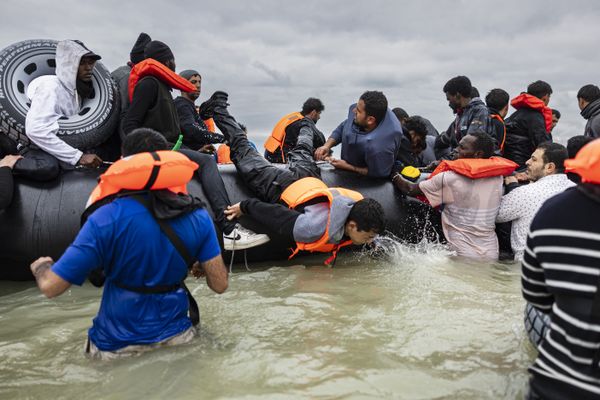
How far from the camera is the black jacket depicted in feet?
22.3

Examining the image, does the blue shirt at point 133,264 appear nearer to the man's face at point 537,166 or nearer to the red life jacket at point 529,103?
the man's face at point 537,166

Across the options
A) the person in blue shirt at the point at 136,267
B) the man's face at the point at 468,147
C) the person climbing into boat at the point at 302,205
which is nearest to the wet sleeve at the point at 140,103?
the person climbing into boat at the point at 302,205

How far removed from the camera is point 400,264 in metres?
5.42

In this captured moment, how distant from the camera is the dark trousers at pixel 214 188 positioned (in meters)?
4.98

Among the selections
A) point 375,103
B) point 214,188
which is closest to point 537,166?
point 375,103

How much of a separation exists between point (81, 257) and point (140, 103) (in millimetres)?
2606

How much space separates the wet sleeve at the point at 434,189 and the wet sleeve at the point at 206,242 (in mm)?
3049

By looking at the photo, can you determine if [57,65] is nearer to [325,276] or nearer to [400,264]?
[325,276]

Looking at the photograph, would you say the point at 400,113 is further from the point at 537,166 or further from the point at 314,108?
the point at 537,166

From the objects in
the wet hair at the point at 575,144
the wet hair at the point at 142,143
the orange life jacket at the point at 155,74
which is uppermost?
the orange life jacket at the point at 155,74

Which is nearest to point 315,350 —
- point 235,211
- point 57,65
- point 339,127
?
point 235,211

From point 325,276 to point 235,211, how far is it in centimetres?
102

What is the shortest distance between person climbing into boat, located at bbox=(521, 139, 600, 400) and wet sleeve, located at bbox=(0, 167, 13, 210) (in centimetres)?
402

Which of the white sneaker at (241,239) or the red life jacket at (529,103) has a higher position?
the red life jacket at (529,103)
